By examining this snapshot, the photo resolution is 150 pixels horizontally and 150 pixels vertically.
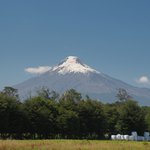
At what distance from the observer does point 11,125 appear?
324ft

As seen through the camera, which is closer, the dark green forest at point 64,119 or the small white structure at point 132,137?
the dark green forest at point 64,119

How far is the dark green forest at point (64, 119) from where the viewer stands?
99938mm

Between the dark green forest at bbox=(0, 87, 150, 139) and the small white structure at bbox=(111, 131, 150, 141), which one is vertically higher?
the dark green forest at bbox=(0, 87, 150, 139)

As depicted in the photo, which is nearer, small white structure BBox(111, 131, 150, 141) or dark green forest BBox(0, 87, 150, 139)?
dark green forest BBox(0, 87, 150, 139)

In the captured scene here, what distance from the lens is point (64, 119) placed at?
112m

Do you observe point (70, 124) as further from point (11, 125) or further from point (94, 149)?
point (94, 149)

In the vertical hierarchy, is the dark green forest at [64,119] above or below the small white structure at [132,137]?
above

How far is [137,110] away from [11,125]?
5321cm

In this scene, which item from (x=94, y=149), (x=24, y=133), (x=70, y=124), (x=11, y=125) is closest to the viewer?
(x=94, y=149)

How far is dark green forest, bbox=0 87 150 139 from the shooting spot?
99938mm

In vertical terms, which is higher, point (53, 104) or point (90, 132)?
point (53, 104)

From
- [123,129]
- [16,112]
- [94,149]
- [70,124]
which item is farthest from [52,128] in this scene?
[94,149]

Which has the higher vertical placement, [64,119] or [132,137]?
[64,119]

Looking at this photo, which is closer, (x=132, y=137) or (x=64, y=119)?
(x=64, y=119)
